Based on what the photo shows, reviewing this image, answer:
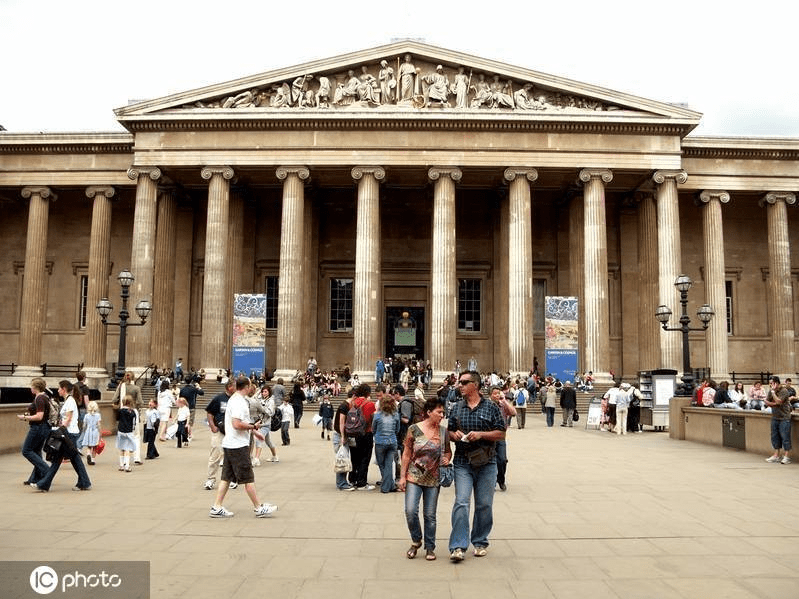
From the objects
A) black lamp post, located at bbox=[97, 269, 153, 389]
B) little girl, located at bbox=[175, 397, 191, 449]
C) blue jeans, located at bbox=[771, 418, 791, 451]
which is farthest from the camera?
black lamp post, located at bbox=[97, 269, 153, 389]

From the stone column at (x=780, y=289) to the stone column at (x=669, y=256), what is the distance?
5838 millimetres

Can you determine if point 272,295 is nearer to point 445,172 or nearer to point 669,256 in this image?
point 445,172

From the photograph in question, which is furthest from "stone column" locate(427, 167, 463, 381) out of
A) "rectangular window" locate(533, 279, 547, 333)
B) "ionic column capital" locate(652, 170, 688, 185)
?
"ionic column capital" locate(652, 170, 688, 185)

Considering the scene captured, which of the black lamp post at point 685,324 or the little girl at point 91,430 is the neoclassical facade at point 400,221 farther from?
A: the little girl at point 91,430

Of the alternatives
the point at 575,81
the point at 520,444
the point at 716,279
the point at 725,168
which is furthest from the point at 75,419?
the point at 725,168

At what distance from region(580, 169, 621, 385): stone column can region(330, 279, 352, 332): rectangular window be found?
1344 centimetres

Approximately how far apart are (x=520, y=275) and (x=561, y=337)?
3730 mm

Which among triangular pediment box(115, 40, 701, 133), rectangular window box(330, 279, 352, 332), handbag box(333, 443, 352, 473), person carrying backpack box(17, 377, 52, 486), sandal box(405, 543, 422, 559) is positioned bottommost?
sandal box(405, 543, 422, 559)

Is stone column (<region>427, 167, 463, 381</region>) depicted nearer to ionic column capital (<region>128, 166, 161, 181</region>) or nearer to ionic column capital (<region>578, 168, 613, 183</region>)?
ionic column capital (<region>578, 168, 613, 183</region>)

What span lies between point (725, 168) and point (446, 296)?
16.0 m

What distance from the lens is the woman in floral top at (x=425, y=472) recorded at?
24.5ft

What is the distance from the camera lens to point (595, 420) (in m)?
25.0

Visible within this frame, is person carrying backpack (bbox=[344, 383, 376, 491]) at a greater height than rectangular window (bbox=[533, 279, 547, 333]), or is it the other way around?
rectangular window (bbox=[533, 279, 547, 333])

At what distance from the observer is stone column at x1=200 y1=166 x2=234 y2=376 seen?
34.4 metres
